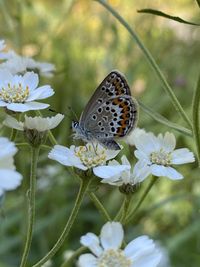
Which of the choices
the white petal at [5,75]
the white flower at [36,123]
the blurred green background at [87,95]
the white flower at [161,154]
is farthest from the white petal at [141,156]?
the blurred green background at [87,95]

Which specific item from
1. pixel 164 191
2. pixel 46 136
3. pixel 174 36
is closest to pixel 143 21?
pixel 174 36

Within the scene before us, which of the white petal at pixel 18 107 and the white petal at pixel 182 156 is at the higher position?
the white petal at pixel 18 107

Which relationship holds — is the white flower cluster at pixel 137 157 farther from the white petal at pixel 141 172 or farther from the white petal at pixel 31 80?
the white petal at pixel 31 80

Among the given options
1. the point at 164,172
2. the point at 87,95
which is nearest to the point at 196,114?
the point at 164,172

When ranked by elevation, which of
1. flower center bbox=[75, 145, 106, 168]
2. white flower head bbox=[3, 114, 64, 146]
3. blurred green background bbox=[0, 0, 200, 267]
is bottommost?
blurred green background bbox=[0, 0, 200, 267]

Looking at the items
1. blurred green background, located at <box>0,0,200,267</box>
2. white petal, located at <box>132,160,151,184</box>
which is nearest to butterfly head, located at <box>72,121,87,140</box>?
white petal, located at <box>132,160,151,184</box>

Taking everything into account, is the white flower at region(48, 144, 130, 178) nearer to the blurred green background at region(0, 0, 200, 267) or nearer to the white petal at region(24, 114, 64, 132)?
the white petal at region(24, 114, 64, 132)
